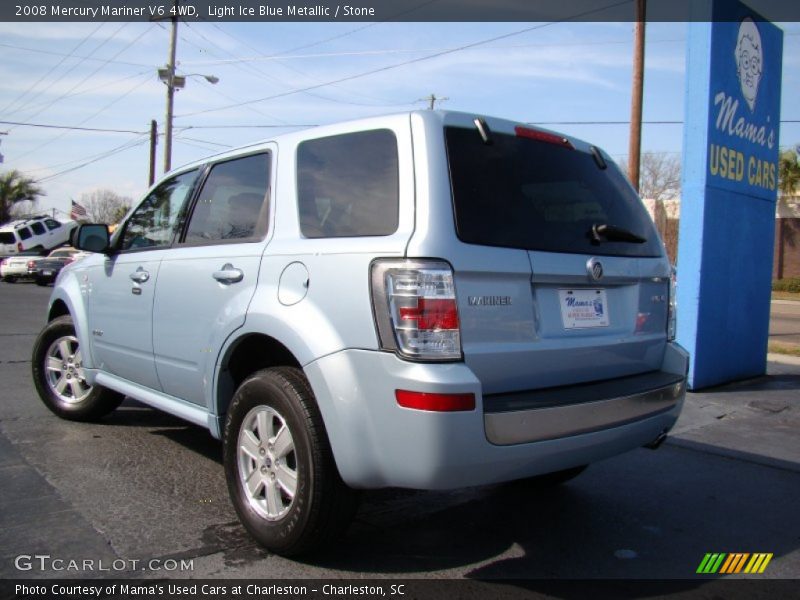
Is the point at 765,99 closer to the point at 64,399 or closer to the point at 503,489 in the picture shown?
the point at 503,489

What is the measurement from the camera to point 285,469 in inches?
122

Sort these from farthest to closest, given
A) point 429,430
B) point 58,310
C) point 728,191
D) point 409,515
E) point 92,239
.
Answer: point 728,191 → point 58,310 → point 92,239 → point 409,515 → point 429,430

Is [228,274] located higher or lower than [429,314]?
higher

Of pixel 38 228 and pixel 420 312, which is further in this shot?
pixel 38 228

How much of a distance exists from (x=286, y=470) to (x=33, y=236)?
34467mm

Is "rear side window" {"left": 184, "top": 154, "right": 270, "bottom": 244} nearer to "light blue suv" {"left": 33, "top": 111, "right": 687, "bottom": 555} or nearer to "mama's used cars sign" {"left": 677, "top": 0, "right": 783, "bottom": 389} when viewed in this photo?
"light blue suv" {"left": 33, "top": 111, "right": 687, "bottom": 555}

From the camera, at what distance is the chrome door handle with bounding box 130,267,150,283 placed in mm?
4305

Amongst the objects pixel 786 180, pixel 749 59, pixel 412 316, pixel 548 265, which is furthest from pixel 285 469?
pixel 786 180

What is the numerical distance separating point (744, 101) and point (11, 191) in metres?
48.9

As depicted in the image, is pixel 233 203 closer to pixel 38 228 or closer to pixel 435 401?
pixel 435 401

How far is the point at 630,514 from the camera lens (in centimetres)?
395

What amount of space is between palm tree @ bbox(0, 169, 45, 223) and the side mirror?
48.2 meters

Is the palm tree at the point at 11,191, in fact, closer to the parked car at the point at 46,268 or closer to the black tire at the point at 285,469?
the parked car at the point at 46,268

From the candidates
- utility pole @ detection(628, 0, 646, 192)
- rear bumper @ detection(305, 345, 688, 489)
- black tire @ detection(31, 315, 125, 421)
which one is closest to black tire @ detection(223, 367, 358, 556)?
rear bumper @ detection(305, 345, 688, 489)
